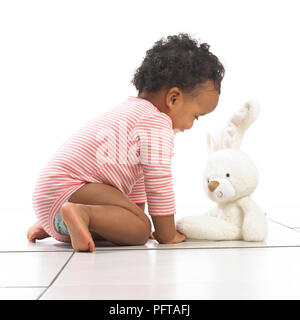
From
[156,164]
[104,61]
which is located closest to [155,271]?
[156,164]

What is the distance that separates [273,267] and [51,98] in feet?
5.51

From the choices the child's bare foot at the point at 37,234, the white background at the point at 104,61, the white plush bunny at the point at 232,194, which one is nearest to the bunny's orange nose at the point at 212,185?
the white plush bunny at the point at 232,194

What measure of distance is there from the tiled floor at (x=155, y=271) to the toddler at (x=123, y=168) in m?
0.05

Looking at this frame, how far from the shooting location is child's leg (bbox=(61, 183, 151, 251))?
3.34ft

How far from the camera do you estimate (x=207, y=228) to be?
1.20 metres

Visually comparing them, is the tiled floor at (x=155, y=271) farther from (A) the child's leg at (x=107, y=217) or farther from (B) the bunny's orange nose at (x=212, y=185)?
(B) the bunny's orange nose at (x=212, y=185)

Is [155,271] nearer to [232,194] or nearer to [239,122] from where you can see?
[232,194]

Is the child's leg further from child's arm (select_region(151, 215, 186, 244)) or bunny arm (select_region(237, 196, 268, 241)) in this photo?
bunny arm (select_region(237, 196, 268, 241))

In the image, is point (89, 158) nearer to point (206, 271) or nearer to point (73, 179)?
point (73, 179)

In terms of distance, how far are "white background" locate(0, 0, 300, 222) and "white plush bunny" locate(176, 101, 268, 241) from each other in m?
1.03

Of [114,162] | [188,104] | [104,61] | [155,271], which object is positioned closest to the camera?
[155,271]

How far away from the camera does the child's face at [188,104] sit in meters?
1.24

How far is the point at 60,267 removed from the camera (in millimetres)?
879

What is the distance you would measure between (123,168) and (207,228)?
271 mm
